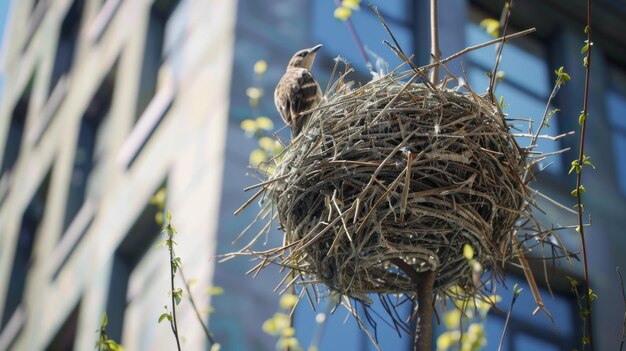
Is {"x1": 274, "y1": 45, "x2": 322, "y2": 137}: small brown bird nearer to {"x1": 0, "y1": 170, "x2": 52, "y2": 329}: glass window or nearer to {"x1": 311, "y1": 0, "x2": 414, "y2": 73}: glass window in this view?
{"x1": 311, "y1": 0, "x2": 414, "y2": 73}: glass window

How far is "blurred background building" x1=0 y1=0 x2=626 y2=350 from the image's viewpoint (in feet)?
33.9

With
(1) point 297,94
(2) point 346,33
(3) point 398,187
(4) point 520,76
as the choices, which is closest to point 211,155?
(2) point 346,33

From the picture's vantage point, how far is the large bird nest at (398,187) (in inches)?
199

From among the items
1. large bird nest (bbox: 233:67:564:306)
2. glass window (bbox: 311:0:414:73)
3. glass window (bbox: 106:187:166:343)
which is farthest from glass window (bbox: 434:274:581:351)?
large bird nest (bbox: 233:67:564:306)

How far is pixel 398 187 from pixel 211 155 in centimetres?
584

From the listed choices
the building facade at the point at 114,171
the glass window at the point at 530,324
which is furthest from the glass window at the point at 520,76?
the building facade at the point at 114,171

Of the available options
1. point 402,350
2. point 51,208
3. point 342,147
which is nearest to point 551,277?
point 402,350

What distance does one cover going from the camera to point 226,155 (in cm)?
1049

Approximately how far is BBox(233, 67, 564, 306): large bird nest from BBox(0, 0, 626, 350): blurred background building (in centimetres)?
334

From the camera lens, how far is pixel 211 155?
35.2ft

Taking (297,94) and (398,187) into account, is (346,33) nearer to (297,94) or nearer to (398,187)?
(297,94)

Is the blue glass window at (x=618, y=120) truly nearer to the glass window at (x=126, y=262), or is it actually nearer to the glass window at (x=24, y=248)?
the glass window at (x=126, y=262)

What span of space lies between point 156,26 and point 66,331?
410 centimetres

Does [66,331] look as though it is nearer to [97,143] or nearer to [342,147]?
[97,143]
